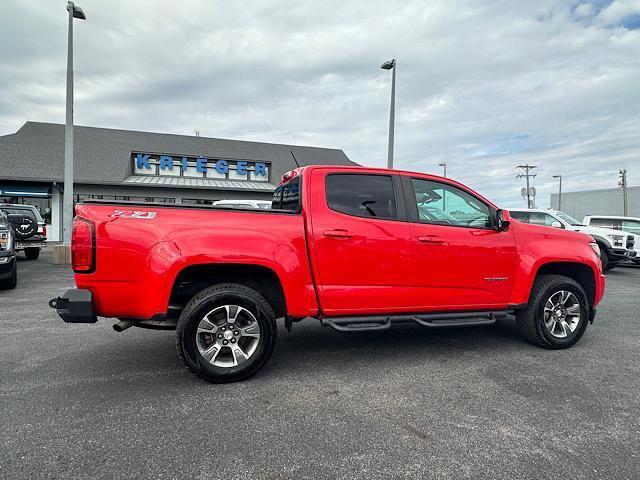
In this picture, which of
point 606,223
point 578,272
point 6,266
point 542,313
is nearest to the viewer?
point 542,313

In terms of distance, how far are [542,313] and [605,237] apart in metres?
10.1

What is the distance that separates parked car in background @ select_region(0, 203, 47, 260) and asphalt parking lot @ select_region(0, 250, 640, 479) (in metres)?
9.34

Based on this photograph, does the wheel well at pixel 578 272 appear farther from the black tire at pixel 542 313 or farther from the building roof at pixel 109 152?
the building roof at pixel 109 152

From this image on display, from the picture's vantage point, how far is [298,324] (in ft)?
18.3

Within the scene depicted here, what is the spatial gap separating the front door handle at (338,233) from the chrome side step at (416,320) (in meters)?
0.77

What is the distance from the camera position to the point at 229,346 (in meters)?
3.51

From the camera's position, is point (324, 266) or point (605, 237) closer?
point (324, 266)

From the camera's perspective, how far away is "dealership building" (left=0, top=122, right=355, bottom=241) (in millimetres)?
22125

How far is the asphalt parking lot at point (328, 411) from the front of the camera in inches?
92.7

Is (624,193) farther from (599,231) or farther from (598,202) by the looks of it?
(599,231)

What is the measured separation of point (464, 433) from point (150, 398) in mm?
2340

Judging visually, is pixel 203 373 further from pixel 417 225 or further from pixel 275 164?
pixel 275 164

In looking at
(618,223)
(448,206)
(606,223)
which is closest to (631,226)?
(618,223)

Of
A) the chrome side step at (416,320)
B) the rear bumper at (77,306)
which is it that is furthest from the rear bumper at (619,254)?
the rear bumper at (77,306)
